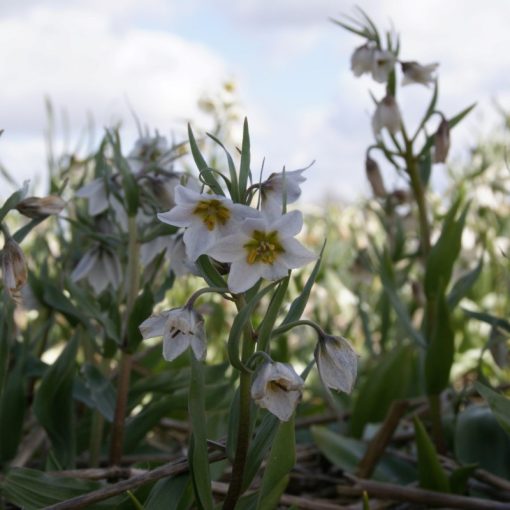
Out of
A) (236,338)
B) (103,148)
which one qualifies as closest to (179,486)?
(236,338)

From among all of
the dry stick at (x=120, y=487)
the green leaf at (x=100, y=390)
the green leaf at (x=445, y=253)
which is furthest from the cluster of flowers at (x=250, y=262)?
the green leaf at (x=445, y=253)

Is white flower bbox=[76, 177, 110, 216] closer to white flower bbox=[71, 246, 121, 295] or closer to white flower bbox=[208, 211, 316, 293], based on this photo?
white flower bbox=[71, 246, 121, 295]

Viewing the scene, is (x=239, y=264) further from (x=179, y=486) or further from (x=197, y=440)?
(x=179, y=486)

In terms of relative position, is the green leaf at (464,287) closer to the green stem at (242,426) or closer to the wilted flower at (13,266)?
the green stem at (242,426)

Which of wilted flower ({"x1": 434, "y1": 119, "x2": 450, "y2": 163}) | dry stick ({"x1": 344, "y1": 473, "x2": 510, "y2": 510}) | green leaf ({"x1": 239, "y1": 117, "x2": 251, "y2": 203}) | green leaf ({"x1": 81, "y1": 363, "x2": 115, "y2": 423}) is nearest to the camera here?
green leaf ({"x1": 239, "y1": 117, "x2": 251, "y2": 203})

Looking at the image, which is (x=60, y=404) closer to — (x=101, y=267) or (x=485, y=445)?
(x=101, y=267)

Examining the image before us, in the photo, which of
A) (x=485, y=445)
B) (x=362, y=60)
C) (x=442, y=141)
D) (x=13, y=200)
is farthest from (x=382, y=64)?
(x=13, y=200)

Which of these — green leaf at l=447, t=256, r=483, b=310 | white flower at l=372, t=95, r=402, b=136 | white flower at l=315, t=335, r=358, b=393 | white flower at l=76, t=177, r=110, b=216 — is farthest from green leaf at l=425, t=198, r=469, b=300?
white flower at l=315, t=335, r=358, b=393
